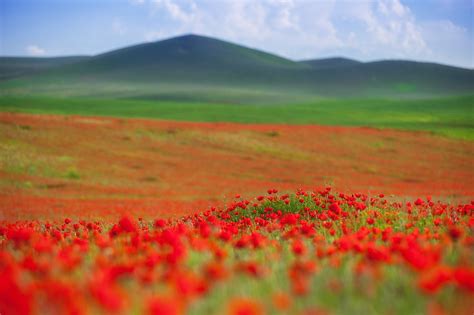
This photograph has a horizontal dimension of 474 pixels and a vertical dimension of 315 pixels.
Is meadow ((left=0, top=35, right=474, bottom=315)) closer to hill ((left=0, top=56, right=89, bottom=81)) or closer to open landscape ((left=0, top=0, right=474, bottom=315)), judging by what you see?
open landscape ((left=0, top=0, right=474, bottom=315))

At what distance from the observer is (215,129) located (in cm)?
4044

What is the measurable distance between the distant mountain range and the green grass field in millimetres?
34116

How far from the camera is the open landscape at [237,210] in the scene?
2.97 meters

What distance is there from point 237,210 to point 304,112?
188 ft

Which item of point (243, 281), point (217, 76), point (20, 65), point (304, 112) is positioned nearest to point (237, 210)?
point (243, 281)

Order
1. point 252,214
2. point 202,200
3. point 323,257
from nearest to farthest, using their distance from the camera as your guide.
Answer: point 323,257
point 252,214
point 202,200

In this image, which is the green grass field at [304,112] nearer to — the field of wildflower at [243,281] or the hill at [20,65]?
the field of wildflower at [243,281]

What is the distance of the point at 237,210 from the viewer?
9.64 metres

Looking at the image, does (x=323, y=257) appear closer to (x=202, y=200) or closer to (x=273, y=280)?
(x=273, y=280)

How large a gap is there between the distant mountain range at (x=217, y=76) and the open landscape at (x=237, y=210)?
1042 inches

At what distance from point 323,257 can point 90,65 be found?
15052cm

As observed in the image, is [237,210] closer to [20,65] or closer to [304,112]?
[304,112]

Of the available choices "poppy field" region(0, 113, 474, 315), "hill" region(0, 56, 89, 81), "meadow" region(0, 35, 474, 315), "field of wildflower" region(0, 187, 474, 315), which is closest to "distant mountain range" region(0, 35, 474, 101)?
"hill" region(0, 56, 89, 81)

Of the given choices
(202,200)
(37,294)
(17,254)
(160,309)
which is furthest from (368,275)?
(202,200)
